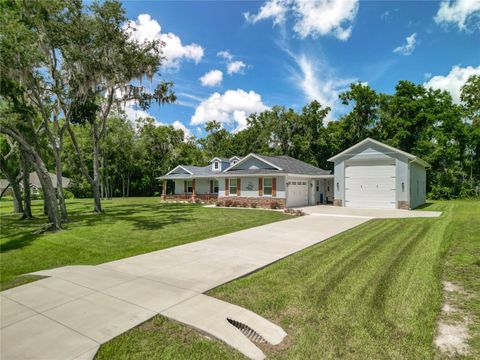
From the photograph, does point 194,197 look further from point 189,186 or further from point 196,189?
point 189,186

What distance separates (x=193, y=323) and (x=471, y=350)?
3.37 metres

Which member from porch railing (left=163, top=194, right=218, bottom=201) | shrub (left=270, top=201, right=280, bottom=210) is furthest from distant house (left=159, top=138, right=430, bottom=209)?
porch railing (left=163, top=194, right=218, bottom=201)

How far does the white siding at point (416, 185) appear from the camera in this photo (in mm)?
20275

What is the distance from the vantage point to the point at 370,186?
20328 millimetres

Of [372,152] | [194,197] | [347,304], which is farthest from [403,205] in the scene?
[194,197]

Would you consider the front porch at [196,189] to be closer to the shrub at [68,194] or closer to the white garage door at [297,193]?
the white garage door at [297,193]

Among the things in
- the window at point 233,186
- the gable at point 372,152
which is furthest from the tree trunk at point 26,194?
the gable at point 372,152

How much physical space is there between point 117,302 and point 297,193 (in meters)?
19.3

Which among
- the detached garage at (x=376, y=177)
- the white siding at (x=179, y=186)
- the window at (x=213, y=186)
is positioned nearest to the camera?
the detached garage at (x=376, y=177)

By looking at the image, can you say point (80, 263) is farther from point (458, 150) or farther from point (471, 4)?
point (458, 150)

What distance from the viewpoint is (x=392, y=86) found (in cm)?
3381

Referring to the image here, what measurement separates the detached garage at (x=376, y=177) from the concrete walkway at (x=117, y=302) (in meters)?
14.8

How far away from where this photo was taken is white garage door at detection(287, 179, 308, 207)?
2153 centimetres

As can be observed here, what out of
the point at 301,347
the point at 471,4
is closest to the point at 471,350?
the point at 301,347
